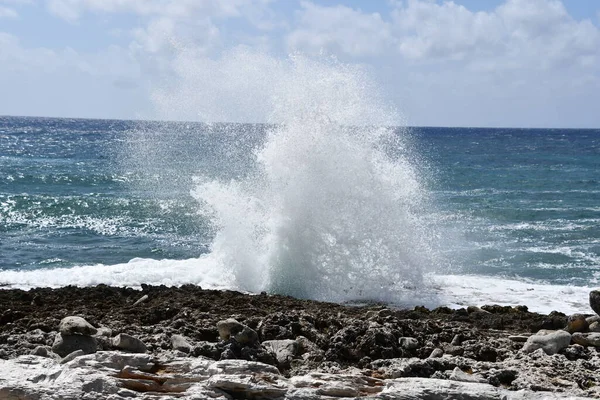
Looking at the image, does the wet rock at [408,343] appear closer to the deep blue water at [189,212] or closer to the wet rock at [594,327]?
the wet rock at [594,327]

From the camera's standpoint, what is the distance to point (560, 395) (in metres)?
Result: 6.35

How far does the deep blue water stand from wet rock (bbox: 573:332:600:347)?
840cm

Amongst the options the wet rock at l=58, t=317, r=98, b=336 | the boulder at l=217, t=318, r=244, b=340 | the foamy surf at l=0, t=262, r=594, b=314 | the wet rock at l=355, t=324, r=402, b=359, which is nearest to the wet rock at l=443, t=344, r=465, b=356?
the wet rock at l=355, t=324, r=402, b=359

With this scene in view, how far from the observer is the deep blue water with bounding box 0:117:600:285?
17969mm

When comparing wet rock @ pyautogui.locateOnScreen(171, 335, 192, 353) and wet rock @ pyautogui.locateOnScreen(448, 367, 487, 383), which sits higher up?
wet rock @ pyautogui.locateOnScreen(171, 335, 192, 353)

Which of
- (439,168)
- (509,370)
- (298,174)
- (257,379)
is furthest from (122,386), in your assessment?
(439,168)

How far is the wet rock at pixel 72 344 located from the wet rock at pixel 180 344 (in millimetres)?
713

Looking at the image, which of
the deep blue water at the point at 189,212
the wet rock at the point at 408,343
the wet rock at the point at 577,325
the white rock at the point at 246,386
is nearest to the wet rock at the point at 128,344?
the white rock at the point at 246,386

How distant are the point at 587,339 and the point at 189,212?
56.5 feet

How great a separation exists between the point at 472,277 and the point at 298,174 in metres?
3.94

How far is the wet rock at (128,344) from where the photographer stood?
709cm

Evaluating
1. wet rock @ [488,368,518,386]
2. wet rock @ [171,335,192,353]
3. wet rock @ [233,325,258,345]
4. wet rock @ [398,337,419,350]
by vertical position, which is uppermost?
wet rock @ [233,325,258,345]

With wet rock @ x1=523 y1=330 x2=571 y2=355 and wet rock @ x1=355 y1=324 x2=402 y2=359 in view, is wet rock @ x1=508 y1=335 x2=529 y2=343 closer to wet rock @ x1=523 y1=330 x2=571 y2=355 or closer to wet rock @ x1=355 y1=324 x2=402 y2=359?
wet rock @ x1=523 y1=330 x2=571 y2=355

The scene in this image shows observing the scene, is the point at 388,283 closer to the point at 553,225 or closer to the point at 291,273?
the point at 291,273
